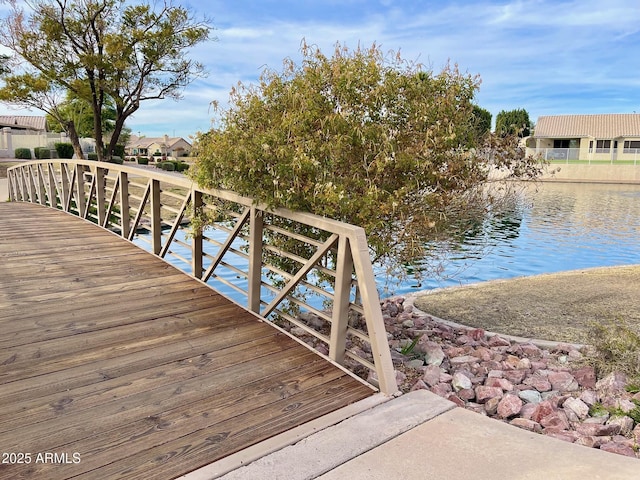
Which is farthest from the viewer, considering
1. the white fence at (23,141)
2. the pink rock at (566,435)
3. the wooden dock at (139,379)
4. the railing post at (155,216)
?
the white fence at (23,141)

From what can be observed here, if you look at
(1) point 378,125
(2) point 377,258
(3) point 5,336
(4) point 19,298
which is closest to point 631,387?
(2) point 377,258

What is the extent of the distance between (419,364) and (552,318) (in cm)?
210

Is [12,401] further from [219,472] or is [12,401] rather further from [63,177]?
[63,177]

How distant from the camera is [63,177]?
8.00 meters

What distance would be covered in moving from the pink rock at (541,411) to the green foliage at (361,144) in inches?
48.0

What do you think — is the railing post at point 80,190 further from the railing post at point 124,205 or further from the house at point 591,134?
the house at point 591,134

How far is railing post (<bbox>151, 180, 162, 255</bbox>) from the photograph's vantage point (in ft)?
15.8

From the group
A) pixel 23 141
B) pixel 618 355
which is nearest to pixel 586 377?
pixel 618 355

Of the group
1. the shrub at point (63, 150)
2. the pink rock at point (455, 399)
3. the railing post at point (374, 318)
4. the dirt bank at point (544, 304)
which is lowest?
the dirt bank at point (544, 304)

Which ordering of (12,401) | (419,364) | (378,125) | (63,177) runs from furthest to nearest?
(63,177), (419,364), (378,125), (12,401)

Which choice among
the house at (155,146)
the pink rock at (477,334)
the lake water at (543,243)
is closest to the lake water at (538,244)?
the lake water at (543,243)

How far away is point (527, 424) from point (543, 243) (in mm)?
8638

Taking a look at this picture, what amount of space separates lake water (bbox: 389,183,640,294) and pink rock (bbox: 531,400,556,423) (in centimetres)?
160

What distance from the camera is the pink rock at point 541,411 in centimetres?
259
